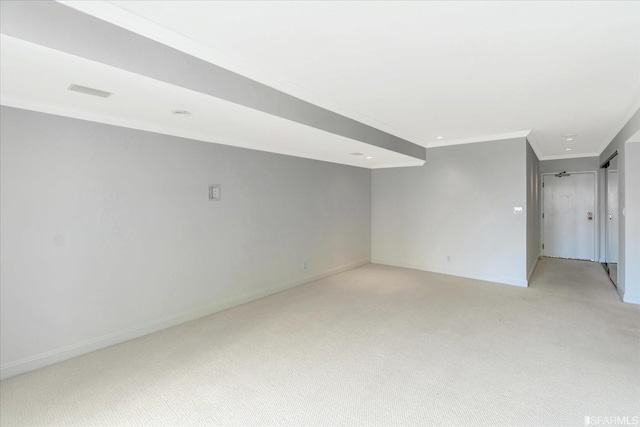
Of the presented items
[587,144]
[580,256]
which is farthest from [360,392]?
[580,256]

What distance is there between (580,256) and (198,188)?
27.9ft

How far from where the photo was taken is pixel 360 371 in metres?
2.64

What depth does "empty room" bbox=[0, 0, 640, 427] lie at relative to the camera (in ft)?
6.64

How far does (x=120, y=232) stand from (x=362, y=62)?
9.34ft

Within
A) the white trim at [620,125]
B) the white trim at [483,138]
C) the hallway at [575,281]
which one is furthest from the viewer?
the white trim at [483,138]

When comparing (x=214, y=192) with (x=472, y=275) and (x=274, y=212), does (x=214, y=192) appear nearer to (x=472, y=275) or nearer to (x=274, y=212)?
(x=274, y=212)

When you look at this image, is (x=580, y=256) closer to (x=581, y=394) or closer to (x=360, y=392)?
(x=581, y=394)

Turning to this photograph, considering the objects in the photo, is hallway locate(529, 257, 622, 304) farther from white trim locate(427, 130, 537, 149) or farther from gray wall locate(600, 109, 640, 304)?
white trim locate(427, 130, 537, 149)

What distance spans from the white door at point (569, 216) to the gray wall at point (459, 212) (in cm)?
349

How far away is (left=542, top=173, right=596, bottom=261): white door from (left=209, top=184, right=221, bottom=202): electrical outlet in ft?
25.7

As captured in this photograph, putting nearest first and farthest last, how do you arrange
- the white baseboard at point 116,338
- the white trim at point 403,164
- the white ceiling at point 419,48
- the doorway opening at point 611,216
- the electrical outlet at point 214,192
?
the white ceiling at point 419,48 < the white baseboard at point 116,338 < the electrical outlet at point 214,192 < the doorway opening at point 611,216 < the white trim at point 403,164

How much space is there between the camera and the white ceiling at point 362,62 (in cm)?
188

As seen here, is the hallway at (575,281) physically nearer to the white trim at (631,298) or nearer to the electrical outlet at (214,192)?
the white trim at (631,298)

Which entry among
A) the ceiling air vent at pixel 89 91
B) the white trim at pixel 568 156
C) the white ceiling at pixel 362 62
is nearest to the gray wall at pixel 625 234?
the white ceiling at pixel 362 62
